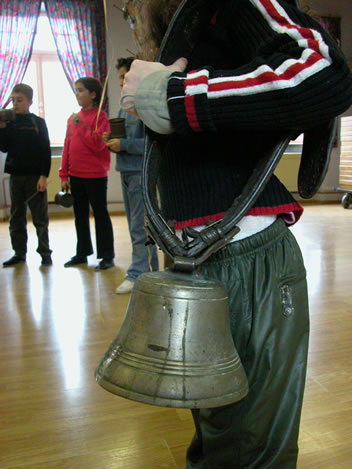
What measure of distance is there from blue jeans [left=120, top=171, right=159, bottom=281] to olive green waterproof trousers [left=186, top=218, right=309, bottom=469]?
2076mm

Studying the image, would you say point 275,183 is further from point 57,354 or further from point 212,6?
point 57,354

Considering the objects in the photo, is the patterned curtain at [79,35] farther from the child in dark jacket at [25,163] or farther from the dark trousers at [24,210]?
the dark trousers at [24,210]

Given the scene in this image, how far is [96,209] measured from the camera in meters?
3.74

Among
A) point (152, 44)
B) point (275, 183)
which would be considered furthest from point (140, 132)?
point (275, 183)

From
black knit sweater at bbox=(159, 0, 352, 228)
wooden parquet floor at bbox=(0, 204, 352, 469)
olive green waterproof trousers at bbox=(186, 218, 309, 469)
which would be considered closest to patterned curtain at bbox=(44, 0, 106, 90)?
wooden parquet floor at bbox=(0, 204, 352, 469)

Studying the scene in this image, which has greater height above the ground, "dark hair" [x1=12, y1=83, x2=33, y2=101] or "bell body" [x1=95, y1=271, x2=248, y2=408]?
"dark hair" [x1=12, y1=83, x2=33, y2=101]

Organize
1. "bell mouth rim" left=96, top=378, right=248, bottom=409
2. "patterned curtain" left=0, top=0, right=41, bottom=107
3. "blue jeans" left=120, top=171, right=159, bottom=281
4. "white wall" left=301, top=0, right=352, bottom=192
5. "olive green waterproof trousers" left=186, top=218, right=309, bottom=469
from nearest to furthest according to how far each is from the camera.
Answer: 1. "bell mouth rim" left=96, top=378, right=248, bottom=409
2. "olive green waterproof trousers" left=186, top=218, right=309, bottom=469
3. "blue jeans" left=120, top=171, right=159, bottom=281
4. "patterned curtain" left=0, top=0, right=41, bottom=107
5. "white wall" left=301, top=0, right=352, bottom=192

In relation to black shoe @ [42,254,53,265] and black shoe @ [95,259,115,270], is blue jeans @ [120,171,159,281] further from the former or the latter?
black shoe @ [42,254,53,265]

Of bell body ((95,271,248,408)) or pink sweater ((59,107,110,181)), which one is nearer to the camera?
bell body ((95,271,248,408))

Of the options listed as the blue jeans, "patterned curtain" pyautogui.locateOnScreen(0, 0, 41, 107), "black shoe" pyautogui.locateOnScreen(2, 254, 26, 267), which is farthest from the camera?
"patterned curtain" pyautogui.locateOnScreen(0, 0, 41, 107)

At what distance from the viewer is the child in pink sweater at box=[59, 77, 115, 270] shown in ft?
12.1

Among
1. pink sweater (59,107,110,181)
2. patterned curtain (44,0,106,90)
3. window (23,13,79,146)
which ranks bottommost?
pink sweater (59,107,110,181)

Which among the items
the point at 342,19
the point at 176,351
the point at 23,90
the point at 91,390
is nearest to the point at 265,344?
the point at 176,351

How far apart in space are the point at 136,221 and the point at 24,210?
61.0 inches
